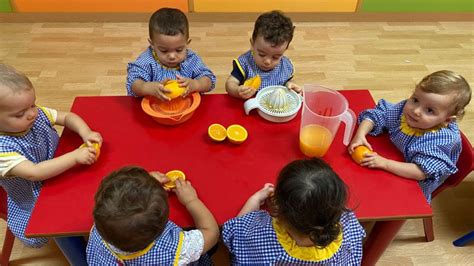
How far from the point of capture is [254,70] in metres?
1.56

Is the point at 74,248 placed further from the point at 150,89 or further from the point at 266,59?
the point at 266,59

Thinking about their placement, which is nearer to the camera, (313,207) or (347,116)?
(313,207)

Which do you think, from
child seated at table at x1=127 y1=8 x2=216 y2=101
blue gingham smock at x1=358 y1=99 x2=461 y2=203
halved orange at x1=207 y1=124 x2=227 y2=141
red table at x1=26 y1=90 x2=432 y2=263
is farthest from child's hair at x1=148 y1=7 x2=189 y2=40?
blue gingham smock at x1=358 y1=99 x2=461 y2=203

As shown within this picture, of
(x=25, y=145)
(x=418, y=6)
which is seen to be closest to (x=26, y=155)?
(x=25, y=145)

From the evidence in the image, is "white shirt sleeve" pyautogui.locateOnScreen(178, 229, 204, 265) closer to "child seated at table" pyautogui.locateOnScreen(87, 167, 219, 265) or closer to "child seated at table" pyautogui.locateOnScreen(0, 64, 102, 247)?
"child seated at table" pyautogui.locateOnScreen(87, 167, 219, 265)

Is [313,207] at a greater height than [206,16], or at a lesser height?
greater

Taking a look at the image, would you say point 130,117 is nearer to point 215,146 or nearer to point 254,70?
point 215,146

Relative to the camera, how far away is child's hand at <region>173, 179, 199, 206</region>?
3.39 feet

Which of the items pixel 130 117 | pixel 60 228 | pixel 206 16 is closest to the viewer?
pixel 60 228

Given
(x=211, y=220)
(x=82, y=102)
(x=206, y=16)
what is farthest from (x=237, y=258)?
(x=206, y=16)

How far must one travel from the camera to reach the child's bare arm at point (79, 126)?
117cm

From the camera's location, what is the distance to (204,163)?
117 cm

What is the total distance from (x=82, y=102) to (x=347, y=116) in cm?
92

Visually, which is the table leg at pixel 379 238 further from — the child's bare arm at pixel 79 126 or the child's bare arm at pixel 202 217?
the child's bare arm at pixel 79 126
